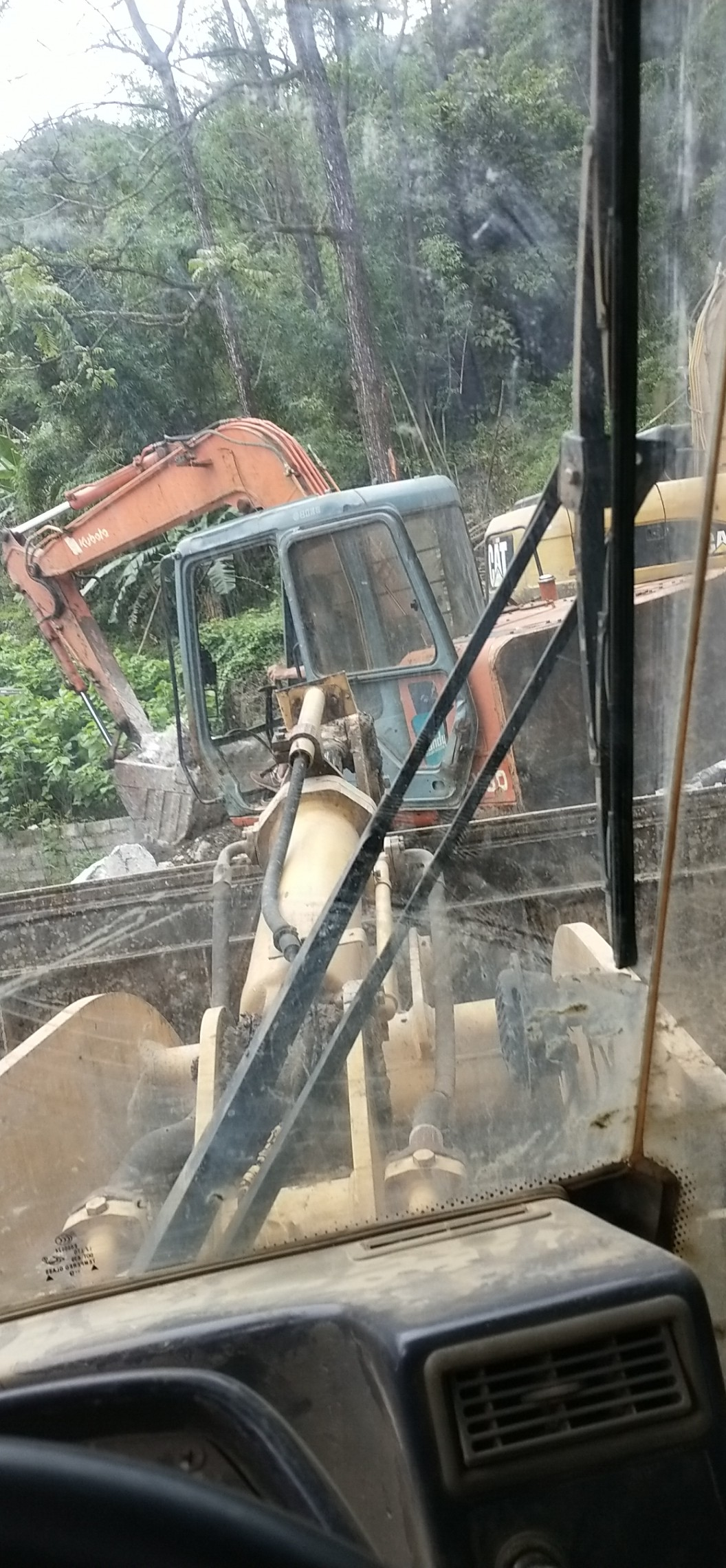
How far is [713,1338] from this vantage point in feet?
4.62

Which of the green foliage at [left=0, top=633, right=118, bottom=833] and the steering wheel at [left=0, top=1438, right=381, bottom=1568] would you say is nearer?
the steering wheel at [left=0, top=1438, right=381, bottom=1568]

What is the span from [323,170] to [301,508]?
0.59 metres

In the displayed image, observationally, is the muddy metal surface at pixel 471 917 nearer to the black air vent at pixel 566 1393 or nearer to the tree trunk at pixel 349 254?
the black air vent at pixel 566 1393

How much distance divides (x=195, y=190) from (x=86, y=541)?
1.98 ft

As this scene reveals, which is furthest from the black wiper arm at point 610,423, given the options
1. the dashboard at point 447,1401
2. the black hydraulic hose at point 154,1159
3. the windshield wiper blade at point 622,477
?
the black hydraulic hose at point 154,1159

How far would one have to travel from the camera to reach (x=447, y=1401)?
1.33m

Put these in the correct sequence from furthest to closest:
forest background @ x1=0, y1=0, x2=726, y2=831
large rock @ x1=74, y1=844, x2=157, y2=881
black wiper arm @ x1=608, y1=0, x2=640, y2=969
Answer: large rock @ x1=74, y1=844, x2=157, y2=881
forest background @ x1=0, y1=0, x2=726, y2=831
black wiper arm @ x1=608, y1=0, x2=640, y2=969

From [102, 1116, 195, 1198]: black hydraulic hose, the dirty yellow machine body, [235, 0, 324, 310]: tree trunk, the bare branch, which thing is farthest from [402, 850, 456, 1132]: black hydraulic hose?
the bare branch

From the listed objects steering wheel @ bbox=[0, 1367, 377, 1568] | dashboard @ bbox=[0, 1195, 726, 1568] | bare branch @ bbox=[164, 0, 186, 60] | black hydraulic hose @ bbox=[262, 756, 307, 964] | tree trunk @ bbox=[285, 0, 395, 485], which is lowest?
dashboard @ bbox=[0, 1195, 726, 1568]

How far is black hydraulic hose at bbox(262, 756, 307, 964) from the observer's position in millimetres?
1996

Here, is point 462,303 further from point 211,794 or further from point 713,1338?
point 713,1338

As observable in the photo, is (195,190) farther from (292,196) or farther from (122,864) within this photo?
(122,864)

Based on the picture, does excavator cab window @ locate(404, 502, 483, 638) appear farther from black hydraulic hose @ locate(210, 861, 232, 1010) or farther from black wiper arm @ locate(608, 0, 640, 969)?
black hydraulic hose @ locate(210, 861, 232, 1010)

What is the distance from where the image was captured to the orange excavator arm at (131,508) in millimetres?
2018
